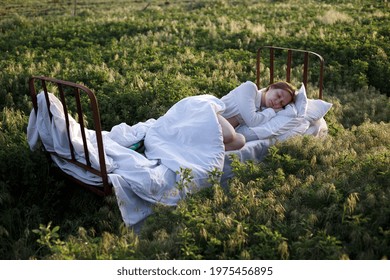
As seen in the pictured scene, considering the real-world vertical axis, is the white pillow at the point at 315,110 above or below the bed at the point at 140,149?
below

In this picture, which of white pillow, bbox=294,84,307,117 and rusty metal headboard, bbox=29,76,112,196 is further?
white pillow, bbox=294,84,307,117

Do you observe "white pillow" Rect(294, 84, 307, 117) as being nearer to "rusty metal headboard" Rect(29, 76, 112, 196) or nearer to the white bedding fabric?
the white bedding fabric

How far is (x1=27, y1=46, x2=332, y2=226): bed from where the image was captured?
19.4ft

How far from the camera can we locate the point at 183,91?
9.88m

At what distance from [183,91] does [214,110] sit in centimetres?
312

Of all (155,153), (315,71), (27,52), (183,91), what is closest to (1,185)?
(155,153)

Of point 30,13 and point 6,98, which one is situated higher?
point 6,98

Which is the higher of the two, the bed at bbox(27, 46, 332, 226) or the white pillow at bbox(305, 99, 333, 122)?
the bed at bbox(27, 46, 332, 226)

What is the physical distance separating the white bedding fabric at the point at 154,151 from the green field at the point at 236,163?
0.31 meters

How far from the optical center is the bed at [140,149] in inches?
233

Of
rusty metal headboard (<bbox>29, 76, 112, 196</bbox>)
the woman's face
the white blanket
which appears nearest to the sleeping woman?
the woman's face

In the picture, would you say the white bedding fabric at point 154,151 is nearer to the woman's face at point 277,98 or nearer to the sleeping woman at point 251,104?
the sleeping woman at point 251,104

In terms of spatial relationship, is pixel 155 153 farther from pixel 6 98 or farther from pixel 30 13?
pixel 30 13

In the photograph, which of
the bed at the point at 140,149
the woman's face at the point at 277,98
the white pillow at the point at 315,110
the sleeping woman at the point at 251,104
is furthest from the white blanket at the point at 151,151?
the white pillow at the point at 315,110
